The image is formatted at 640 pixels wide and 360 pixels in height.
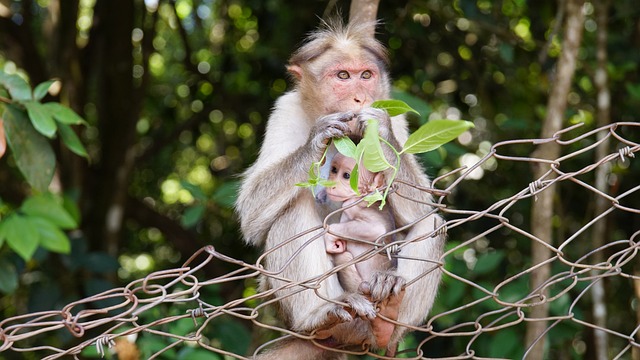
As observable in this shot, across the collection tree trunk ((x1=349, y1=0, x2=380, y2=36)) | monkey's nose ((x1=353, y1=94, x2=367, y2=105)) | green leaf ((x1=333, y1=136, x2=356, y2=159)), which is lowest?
monkey's nose ((x1=353, y1=94, x2=367, y2=105))

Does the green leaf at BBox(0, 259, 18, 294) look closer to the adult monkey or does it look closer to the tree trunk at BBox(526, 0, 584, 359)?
the adult monkey

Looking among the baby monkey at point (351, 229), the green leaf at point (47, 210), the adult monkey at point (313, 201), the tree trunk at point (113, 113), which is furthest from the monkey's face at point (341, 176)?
the tree trunk at point (113, 113)

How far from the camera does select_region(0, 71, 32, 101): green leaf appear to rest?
454cm

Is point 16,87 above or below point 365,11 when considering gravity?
below

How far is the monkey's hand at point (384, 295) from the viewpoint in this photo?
3697 millimetres

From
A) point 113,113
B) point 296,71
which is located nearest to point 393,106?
point 296,71

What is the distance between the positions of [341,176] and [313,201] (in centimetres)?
25

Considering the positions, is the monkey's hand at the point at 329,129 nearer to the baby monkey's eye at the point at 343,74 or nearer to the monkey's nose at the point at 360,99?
the monkey's nose at the point at 360,99

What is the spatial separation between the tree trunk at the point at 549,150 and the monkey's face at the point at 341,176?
1576mm

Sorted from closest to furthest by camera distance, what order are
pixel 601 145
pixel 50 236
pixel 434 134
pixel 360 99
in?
pixel 434 134 < pixel 360 99 < pixel 50 236 < pixel 601 145

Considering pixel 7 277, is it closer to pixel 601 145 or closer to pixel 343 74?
pixel 343 74

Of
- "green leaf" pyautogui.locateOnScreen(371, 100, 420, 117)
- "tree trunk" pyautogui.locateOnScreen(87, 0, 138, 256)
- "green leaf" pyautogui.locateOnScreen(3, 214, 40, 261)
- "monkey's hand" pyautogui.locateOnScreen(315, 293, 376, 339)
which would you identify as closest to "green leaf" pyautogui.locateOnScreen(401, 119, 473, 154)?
"green leaf" pyautogui.locateOnScreen(371, 100, 420, 117)

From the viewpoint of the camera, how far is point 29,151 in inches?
183

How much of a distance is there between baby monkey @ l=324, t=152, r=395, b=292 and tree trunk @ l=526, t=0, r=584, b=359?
1346mm
